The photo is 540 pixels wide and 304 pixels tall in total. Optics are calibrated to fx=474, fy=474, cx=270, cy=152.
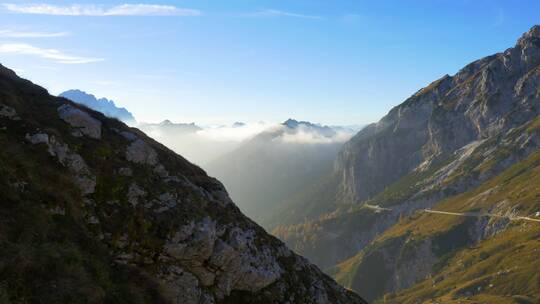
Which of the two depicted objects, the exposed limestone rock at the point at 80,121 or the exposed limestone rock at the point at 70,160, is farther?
the exposed limestone rock at the point at 80,121

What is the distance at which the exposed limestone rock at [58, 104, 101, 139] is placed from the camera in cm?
4256

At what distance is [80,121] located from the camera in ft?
141

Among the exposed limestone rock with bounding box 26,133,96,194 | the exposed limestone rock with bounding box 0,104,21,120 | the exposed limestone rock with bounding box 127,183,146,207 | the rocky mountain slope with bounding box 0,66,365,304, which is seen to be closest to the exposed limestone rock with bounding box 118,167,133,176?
the rocky mountain slope with bounding box 0,66,365,304

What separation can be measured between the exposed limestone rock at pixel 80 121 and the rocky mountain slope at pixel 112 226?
94mm

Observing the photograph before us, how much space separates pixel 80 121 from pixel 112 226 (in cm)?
1272

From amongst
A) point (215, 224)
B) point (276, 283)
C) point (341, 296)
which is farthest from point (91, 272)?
point (341, 296)

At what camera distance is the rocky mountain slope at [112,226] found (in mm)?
27016

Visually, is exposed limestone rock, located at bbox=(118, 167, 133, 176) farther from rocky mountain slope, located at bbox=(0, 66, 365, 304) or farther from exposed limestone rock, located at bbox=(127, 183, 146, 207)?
exposed limestone rock, located at bbox=(127, 183, 146, 207)

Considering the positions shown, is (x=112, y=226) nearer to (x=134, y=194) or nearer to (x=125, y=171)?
(x=134, y=194)

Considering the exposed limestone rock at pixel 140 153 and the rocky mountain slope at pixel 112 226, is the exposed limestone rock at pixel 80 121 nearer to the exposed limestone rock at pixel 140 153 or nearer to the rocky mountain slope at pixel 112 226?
the rocky mountain slope at pixel 112 226

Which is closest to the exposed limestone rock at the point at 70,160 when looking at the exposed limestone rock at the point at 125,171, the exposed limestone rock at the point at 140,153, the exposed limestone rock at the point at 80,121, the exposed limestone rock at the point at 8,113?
the exposed limestone rock at the point at 8,113

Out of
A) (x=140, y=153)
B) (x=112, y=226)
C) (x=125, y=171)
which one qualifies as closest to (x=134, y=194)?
(x=125, y=171)

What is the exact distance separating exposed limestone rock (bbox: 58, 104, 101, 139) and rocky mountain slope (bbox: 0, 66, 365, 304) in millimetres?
94

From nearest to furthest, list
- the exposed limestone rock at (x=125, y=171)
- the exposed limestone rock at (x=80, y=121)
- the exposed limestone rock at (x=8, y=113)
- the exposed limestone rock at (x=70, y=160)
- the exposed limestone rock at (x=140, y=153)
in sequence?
the exposed limestone rock at (x=70, y=160) → the exposed limestone rock at (x=8, y=113) → the exposed limestone rock at (x=125, y=171) → the exposed limestone rock at (x=80, y=121) → the exposed limestone rock at (x=140, y=153)
